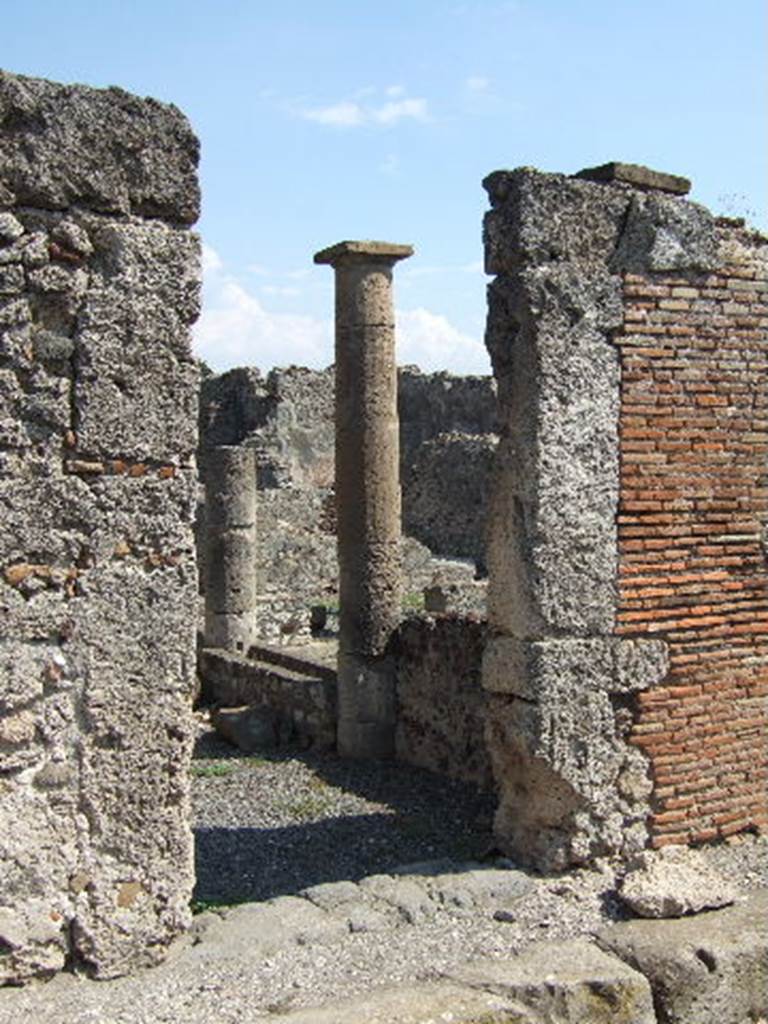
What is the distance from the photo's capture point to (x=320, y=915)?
5246mm

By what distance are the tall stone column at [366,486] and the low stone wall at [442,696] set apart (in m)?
0.21

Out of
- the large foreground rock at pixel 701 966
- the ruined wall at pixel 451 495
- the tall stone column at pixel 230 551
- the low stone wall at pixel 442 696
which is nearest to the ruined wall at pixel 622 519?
the large foreground rock at pixel 701 966

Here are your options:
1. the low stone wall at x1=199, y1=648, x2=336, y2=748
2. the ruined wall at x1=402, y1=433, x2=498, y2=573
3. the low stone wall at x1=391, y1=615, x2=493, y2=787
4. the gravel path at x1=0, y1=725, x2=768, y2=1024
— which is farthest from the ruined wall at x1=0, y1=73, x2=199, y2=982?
the ruined wall at x1=402, y1=433, x2=498, y2=573

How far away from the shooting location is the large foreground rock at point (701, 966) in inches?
198

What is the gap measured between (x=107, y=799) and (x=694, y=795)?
122 inches

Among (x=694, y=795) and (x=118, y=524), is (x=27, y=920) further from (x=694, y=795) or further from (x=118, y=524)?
(x=694, y=795)

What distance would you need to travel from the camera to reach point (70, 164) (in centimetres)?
452

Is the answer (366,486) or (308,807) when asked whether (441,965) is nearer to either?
(308,807)

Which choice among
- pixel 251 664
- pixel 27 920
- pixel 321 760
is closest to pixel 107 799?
pixel 27 920

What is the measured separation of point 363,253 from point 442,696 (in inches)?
153

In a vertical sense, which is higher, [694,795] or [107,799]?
[107,799]

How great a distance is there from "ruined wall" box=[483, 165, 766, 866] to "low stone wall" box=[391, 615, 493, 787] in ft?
9.70

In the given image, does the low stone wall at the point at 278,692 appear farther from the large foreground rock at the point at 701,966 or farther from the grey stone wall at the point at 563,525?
the large foreground rock at the point at 701,966

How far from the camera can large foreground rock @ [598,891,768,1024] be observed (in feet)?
16.5
